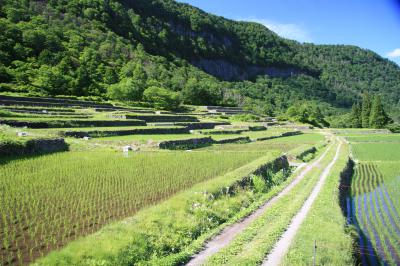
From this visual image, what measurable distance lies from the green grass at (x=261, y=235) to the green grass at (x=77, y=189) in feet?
11.4

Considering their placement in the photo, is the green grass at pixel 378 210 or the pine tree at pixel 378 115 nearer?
the green grass at pixel 378 210

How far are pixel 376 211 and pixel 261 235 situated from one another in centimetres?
854

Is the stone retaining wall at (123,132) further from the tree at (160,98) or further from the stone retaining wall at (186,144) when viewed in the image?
the tree at (160,98)

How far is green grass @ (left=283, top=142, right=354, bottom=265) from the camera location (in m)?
8.59

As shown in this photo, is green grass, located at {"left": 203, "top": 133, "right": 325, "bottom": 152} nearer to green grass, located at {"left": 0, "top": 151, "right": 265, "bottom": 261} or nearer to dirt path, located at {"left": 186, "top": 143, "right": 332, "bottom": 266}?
green grass, located at {"left": 0, "top": 151, "right": 265, "bottom": 261}

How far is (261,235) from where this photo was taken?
1005 cm

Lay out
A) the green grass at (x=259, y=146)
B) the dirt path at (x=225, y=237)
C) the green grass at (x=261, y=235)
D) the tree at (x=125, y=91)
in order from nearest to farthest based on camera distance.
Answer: the green grass at (x=261, y=235)
the dirt path at (x=225, y=237)
the green grass at (x=259, y=146)
the tree at (x=125, y=91)

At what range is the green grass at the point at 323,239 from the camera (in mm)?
8585

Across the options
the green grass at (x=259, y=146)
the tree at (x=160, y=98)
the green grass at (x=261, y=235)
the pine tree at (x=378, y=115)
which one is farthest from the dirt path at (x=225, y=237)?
the pine tree at (x=378, y=115)

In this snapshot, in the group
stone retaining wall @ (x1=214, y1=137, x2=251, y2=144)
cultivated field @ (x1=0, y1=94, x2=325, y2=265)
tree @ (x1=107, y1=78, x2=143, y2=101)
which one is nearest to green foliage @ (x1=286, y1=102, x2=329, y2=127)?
tree @ (x1=107, y1=78, x2=143, y2=101)

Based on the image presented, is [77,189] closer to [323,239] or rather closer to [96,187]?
[96,187]

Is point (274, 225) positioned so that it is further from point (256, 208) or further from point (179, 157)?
point (179, 157)

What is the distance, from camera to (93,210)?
1038 centimetres

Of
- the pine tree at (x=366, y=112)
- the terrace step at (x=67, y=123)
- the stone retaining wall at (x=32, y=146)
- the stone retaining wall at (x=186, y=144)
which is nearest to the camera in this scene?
the stone retaining wall at (x=32, y=146)
